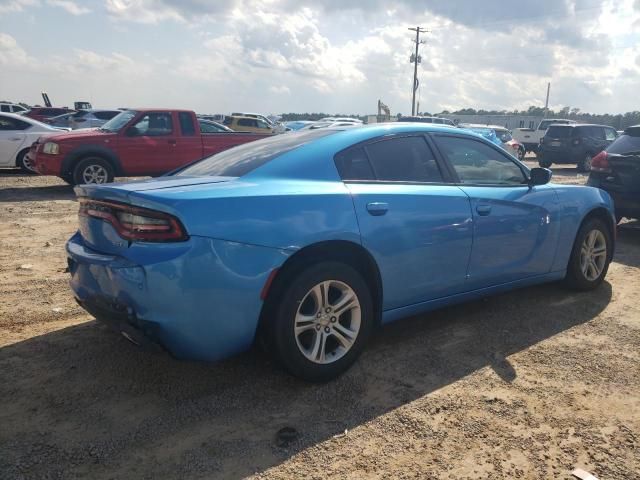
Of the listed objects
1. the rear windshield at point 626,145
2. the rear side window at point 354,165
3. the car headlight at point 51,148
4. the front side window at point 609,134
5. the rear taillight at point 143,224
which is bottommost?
the rear taillight at point 143,224

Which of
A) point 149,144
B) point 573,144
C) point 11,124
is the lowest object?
point 149,144

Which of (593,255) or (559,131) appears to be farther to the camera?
(559,131)

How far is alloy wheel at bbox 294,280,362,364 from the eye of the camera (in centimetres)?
303

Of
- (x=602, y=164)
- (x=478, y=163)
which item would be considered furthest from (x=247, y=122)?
(x=478, y=163)

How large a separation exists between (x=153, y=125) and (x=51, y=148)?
197 centimetres

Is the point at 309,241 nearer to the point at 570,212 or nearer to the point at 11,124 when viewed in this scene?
the point at 570,212

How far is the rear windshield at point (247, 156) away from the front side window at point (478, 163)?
0.92 meters

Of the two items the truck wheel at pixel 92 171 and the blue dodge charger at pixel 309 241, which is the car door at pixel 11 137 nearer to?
the truck wheel at pixel 92 171

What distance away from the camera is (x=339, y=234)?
3.03 meters

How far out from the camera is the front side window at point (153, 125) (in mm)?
10680

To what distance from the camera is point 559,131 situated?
19.2m

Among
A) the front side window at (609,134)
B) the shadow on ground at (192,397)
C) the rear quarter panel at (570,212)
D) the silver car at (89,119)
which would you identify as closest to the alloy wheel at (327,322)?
the shadow on ground at (192,397)

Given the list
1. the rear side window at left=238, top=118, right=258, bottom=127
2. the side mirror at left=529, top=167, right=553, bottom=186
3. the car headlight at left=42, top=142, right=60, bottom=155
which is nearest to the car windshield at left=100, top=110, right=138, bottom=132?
the car headlight at left=42, top=142, right=60, bottom=155

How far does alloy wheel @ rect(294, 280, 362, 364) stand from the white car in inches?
442
